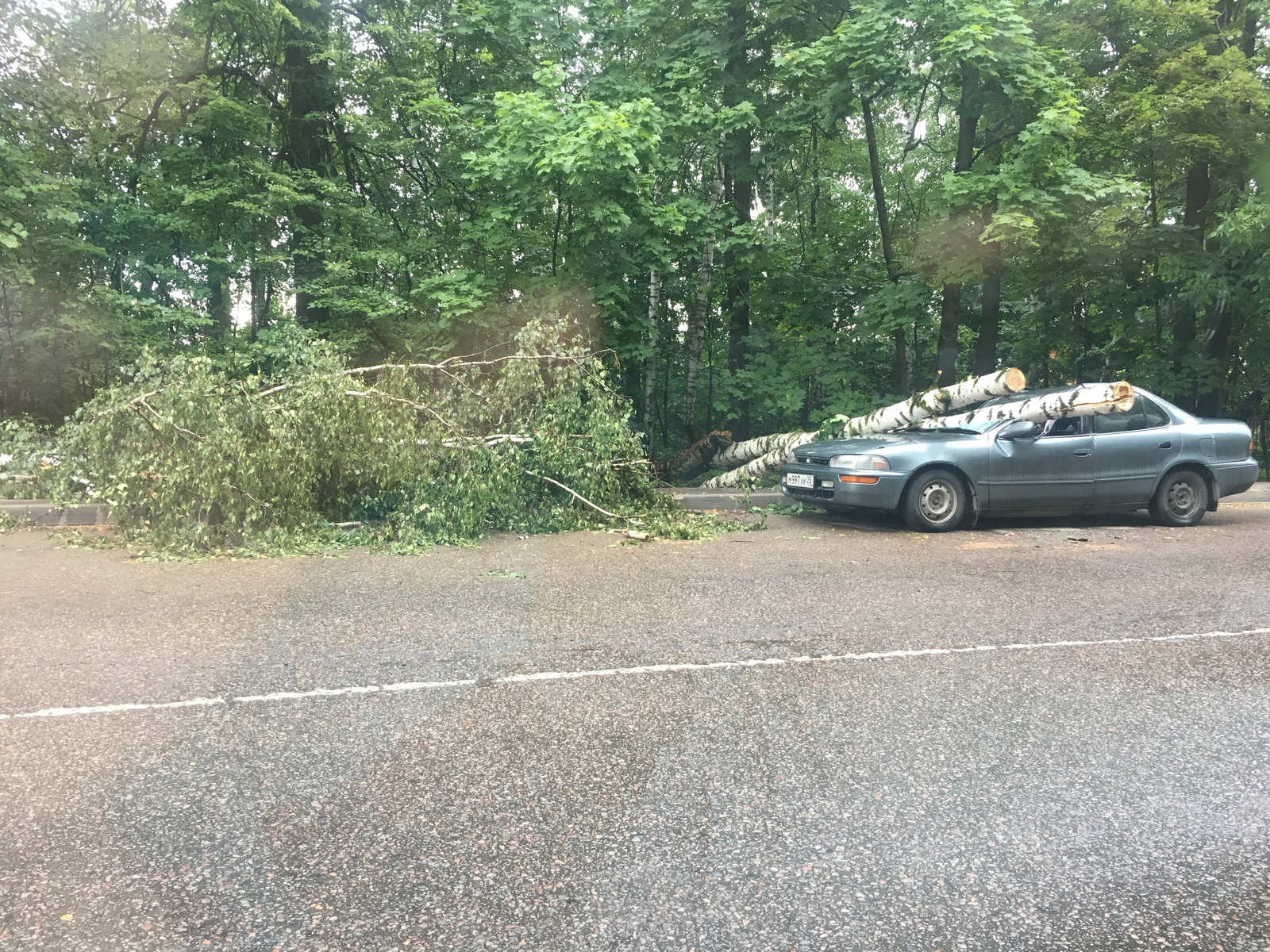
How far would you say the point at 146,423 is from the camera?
8.17 m

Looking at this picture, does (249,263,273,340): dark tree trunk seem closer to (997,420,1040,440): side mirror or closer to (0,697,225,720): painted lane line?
(0,697,225,720): painted lane line

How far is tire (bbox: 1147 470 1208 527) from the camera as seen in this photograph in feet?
31.8

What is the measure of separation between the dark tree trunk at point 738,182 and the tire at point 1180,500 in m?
7.18

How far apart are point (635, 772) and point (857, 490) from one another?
20.9 ft

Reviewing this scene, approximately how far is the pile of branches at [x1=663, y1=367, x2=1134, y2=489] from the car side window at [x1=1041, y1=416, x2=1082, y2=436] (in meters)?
0.06

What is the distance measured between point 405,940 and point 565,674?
2.17 metres

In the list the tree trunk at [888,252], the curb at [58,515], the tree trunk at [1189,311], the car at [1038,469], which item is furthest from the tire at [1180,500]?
the curb at [58,515]

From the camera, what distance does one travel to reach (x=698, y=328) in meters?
16.6

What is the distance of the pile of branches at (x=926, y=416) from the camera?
9.38 metres

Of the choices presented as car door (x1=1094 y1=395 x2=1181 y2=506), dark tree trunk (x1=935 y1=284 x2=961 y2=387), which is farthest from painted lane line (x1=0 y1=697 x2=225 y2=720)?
dark tree trunk (x1=935 y1=284 x2=961 y2=387)

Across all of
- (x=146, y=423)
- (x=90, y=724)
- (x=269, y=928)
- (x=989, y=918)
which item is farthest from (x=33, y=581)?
(x=989, y=918)

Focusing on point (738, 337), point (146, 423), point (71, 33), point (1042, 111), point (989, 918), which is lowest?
point (989, 918)

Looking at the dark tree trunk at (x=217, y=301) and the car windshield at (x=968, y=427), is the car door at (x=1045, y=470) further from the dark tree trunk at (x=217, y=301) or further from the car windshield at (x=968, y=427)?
the dark tree trunk at (x=217, y=301)

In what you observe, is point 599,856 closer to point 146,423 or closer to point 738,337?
point 146,423
